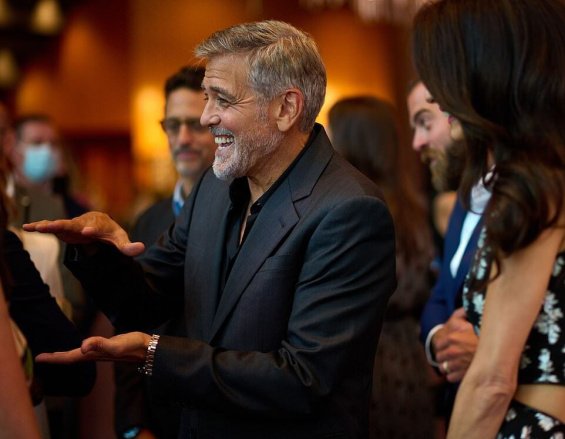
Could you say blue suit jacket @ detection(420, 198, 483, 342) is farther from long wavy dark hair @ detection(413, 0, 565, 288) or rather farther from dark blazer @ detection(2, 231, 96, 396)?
dark blazer @ detection(2, 231, 96, 396)

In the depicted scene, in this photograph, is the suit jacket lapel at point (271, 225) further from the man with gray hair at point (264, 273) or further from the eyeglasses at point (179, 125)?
the eyeglasses at point (179, 125)

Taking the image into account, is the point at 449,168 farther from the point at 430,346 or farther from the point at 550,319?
the point at 550,319

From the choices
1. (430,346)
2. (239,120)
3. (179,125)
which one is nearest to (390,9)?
(179,125)

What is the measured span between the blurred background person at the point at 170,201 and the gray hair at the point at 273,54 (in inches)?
40.7

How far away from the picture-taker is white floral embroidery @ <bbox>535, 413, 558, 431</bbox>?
1676mm

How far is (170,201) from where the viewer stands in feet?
10.7

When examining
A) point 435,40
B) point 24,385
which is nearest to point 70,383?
point 24,385

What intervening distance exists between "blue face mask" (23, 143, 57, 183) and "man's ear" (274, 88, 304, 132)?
10.6 ft

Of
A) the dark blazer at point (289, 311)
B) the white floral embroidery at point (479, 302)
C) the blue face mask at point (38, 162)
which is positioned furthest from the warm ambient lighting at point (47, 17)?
the white floral embroidery at point (479, 302)

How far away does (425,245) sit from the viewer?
332cm

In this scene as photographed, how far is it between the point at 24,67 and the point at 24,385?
13193 millimetres

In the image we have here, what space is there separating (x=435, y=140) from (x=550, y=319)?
1.47m

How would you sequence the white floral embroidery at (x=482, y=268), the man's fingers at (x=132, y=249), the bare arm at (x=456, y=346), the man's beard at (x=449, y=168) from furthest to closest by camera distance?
1. the man's beard at (x=449, y=168)
2. the bare arm at (x=456, y=346)
3. the man's fingers at (x=132, y=249)
4. the white floral embroidery at (x=482, y=268)

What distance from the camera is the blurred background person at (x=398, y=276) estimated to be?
10.2ft
